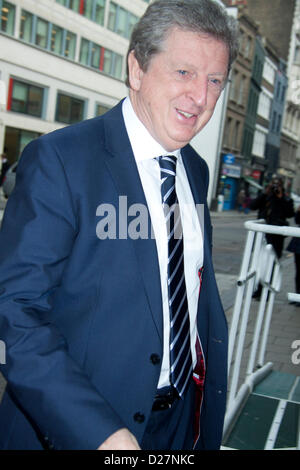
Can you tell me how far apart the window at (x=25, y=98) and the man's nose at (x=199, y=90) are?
22189 mm

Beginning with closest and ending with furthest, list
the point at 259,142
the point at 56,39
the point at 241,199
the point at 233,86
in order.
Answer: the point at 56,39
the point at 241,199
the point at 233,86
the point at 259,142

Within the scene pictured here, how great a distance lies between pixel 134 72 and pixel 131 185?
427mm

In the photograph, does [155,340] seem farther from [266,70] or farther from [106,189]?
[266,70]

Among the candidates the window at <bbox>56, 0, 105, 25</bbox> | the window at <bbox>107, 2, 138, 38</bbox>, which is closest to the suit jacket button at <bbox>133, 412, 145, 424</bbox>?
the window at <bbox>56, 0, 105, 25</bbox>

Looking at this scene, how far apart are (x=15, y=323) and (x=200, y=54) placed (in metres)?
0.91

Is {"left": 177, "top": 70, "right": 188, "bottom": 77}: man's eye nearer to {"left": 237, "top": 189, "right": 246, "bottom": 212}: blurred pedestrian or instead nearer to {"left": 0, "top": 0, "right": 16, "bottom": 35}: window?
{"left": 0, "top": 0, "right": 16, "bottom": 35}: window

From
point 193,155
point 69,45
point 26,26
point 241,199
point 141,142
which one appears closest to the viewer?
point 141,142

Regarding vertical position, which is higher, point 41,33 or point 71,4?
point 71,4

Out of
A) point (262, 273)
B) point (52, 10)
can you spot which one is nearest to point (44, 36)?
point (52, 10)

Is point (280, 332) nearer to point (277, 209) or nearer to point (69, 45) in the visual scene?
point (277, 209)

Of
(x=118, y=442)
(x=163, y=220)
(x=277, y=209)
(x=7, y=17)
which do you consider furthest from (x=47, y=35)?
(x=118, y=442)

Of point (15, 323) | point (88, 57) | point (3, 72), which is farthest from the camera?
point (88, 57)

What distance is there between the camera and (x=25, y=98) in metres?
22.9

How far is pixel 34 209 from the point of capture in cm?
120
